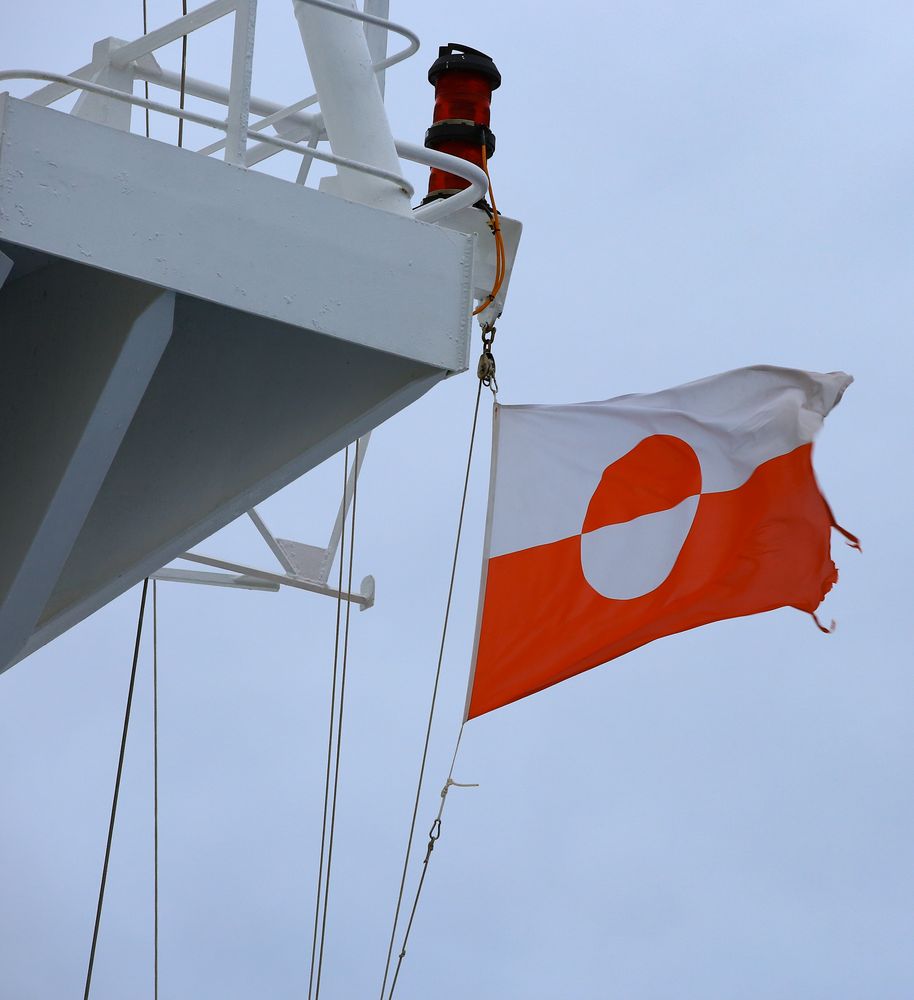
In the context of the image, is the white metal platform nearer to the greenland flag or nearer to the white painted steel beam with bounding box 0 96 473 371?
the white painted steel beam with bounding box 0 96 473 371

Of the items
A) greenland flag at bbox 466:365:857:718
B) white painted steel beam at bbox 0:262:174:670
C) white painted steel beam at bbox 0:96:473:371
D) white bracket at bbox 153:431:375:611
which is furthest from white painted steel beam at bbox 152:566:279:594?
white painted steel beam at bbox 0:96:473:371

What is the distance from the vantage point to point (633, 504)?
32.3 ft

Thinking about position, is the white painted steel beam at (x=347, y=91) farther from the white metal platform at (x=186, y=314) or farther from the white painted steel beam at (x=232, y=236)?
the white painted steel beam at (x=232, y=236)

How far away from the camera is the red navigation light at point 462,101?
8703 mm

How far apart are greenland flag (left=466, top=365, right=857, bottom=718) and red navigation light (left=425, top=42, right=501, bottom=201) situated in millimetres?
1534

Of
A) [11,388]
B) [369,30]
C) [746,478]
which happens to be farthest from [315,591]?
[11,388]

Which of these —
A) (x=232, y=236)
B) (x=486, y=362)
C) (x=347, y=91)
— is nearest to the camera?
(x=232, y=236)

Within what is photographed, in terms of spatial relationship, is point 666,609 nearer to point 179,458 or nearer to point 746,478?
point 746,478

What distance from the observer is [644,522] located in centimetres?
989

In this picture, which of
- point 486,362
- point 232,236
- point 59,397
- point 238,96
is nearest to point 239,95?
point 238,96

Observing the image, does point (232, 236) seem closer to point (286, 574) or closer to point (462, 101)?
point (462, 101)

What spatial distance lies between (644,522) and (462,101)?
2787 millimetres

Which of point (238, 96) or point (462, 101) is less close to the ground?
point (462, 101)

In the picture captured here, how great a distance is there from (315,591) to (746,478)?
283 centimetres
